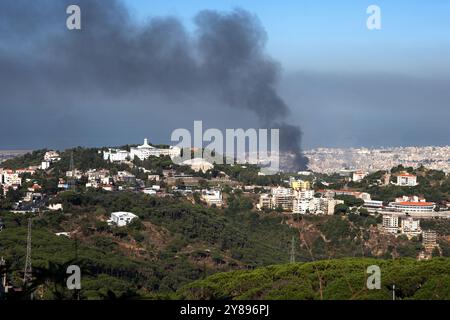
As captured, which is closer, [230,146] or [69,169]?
[69,169]

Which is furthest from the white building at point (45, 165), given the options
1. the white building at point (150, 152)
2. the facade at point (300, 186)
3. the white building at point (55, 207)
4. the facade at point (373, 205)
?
the facade at point (373, 205)

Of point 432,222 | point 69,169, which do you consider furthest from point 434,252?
point 69,169

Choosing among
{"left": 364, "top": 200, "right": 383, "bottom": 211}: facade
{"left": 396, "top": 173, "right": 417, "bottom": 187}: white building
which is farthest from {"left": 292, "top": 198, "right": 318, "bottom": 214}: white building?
{"left": 396, "top": 173, "right": 417, "bottom": 187}: white building

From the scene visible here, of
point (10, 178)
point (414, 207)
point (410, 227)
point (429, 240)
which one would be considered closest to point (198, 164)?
point (10, 178)

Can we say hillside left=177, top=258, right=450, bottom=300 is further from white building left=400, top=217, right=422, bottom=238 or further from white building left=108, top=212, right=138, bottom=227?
white building left=400, top=217, right=422, bottom=238

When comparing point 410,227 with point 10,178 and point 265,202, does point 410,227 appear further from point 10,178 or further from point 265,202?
point 10,178
